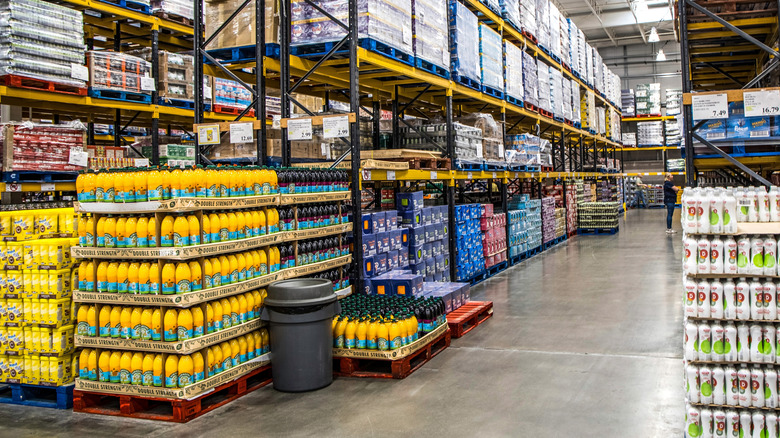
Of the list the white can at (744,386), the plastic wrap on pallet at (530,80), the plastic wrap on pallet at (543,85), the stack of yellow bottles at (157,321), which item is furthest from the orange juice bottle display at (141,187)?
the plastic wrap on pallet at (543,85)

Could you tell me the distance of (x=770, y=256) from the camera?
3705 mm

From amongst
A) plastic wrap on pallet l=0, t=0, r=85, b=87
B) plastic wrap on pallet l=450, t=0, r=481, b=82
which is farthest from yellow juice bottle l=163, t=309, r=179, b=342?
plastic wrap on pallet l=450, t=0, r=481, b=82

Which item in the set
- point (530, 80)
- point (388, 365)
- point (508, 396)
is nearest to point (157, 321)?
point (388, 365)

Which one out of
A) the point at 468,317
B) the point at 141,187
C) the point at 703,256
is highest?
the point at 141,187

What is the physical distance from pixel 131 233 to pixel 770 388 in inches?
178

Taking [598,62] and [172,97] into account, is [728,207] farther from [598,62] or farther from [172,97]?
[598,62]

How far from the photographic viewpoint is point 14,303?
5.16 meters

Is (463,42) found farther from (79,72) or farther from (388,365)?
(388,365)

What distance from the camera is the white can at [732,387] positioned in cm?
374

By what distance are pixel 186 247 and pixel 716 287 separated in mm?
3673

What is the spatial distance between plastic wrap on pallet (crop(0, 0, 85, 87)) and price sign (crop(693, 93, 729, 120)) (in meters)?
7.35

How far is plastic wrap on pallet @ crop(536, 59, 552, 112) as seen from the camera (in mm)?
14398

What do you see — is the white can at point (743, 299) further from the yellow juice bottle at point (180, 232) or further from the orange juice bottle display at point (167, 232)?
the orange juice bottle display at point (167, 232)

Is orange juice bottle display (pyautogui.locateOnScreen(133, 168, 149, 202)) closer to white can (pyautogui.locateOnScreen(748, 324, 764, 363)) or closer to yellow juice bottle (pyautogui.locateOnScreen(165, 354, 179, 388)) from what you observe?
yellow juice bottle (pyautogui.locateOnScreen(165, 354, 179, 388))
